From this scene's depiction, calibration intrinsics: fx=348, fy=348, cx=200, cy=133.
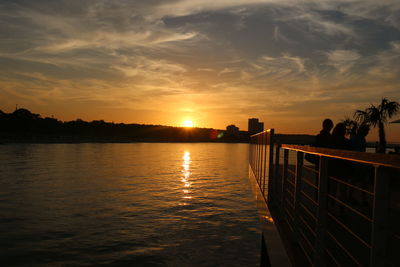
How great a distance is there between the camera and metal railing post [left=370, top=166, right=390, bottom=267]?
1.70 metres

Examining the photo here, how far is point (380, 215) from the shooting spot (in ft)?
5.75

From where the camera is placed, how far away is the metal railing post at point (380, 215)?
1695 mm

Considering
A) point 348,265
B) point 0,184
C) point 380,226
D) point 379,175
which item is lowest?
point 0,184

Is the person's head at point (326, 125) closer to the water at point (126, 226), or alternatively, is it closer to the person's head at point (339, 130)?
the person's head at point (339, 130)

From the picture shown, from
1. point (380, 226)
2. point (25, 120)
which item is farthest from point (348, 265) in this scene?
point (25, 120)

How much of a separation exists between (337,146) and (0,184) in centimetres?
1569

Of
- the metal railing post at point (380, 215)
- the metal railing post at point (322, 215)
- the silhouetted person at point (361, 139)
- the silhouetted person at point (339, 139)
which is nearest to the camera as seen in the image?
the metal railing post at point (380, 215)

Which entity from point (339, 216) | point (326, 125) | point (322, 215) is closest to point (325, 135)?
point (326, 125)

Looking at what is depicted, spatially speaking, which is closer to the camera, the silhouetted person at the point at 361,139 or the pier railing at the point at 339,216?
the pier railing at the point at 339,216

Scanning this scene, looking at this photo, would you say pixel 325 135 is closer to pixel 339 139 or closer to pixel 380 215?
pixel 339 139

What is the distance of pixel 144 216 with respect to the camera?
405 inches

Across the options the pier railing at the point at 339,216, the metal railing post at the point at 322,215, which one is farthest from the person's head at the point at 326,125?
the metal railing post at the point at 322,215

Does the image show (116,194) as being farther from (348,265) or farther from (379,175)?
(379,175)

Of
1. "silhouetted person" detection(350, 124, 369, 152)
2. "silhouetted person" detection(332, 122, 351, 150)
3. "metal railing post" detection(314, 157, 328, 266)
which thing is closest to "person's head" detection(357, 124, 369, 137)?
"silhouetted person" detection(350, 124, 369, 152)
